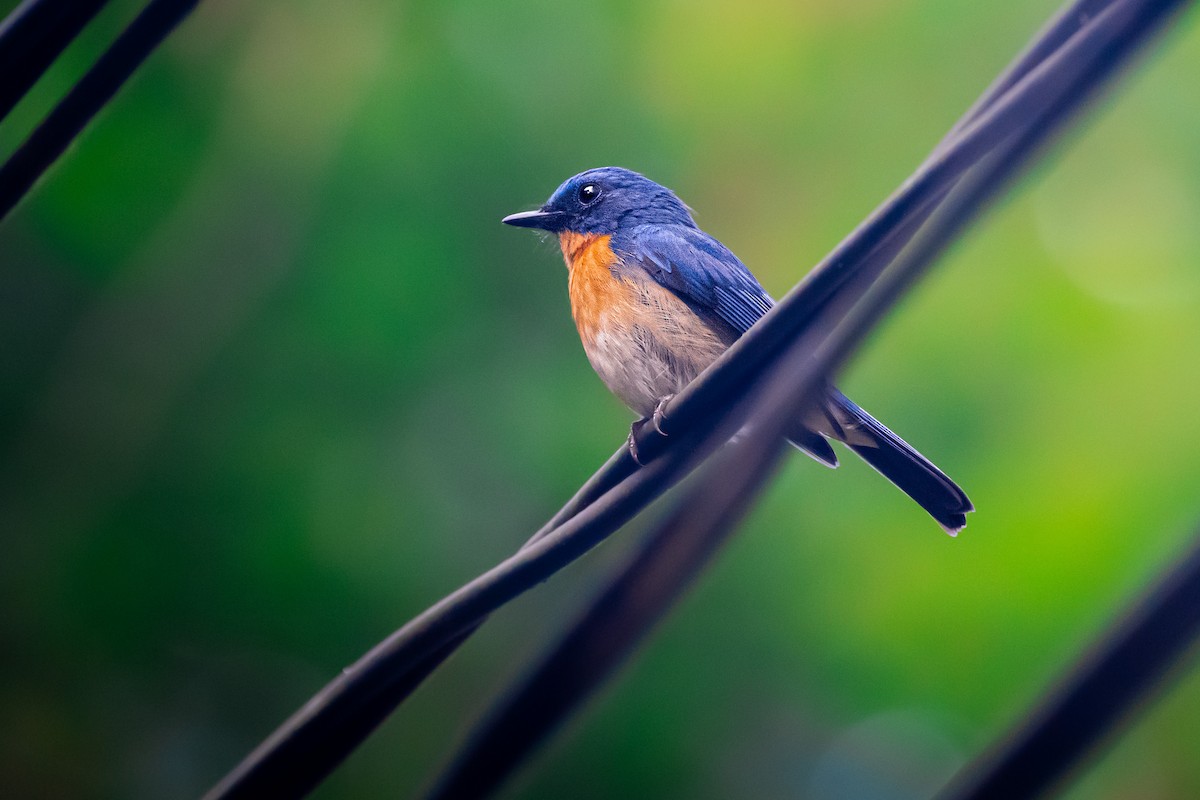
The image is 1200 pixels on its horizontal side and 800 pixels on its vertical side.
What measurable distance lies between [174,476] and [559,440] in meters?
2.39

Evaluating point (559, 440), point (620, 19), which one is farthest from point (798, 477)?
point (620, 19)

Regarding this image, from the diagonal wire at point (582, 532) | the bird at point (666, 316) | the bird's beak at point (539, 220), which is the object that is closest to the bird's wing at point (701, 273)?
the bird at point (666, 316)

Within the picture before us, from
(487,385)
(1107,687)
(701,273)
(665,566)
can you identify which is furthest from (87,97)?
(487,385)

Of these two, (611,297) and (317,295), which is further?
(317,295)

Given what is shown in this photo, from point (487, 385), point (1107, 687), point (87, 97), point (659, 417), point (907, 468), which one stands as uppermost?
point (907, 468)

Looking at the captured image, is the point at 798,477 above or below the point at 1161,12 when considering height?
below

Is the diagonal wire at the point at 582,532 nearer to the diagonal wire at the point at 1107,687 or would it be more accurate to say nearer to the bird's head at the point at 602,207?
the diagonal wire at the point at 1107,687

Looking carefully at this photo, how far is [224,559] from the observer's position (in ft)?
19.8

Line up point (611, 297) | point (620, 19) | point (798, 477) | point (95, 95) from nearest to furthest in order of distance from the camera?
point (95, 95) → point (611, 297) → point (798, 477) → point (620, 19)

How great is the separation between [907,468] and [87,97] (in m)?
1.90

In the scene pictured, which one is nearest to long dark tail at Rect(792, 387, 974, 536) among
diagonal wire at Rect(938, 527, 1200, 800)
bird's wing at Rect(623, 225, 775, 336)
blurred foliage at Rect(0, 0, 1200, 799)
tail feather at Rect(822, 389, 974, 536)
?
tail feather at Rect(822, 389, 974, 536)

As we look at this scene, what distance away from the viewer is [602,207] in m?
3.25

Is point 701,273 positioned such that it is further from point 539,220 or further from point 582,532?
point 582,532

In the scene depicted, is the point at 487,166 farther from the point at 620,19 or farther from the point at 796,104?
the point at 796,104
